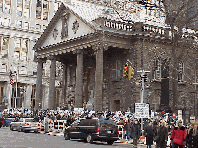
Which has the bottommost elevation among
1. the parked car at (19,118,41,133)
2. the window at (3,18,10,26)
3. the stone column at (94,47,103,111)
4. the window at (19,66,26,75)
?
the parked car at (19,118,41,133)

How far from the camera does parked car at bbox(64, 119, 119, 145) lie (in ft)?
76.9

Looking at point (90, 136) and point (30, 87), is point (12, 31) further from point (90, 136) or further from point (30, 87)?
point (90, 136)

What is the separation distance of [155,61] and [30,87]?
47.7 meters

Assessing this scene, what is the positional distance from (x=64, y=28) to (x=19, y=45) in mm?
41478

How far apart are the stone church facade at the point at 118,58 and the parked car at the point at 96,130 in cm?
1538

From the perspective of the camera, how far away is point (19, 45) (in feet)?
Result: 288

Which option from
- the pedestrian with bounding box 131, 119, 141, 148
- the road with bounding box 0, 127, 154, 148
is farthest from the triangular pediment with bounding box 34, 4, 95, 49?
the pedestrian with bounding box 131, 119, 141, 148

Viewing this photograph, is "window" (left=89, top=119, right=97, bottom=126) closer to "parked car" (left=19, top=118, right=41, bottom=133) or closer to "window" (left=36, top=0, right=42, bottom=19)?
"parked car" (left=19, top=118, right=41, bottom=133)

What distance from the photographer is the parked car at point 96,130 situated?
76.9 ft

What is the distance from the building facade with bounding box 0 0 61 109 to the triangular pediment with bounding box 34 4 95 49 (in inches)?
1268

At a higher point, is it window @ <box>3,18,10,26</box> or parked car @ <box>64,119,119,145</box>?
window @ <box>3,18,10,26</box>

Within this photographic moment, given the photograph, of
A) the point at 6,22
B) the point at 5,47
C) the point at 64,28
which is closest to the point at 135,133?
the point at 64,28

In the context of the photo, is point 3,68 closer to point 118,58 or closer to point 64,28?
point 64,28

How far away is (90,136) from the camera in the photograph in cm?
2380
